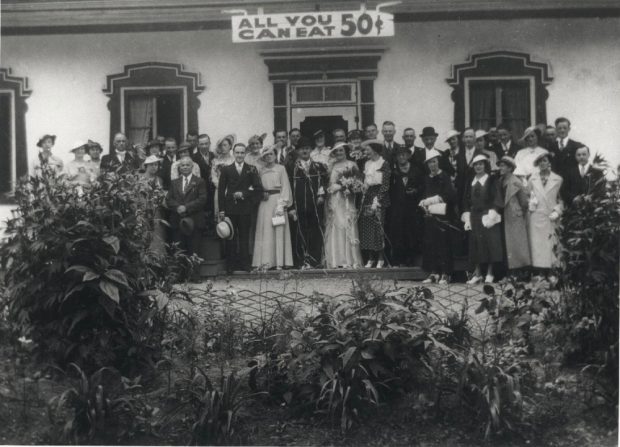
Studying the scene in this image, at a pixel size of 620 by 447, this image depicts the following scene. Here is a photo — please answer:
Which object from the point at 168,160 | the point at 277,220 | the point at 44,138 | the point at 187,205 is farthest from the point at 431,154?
the point at 44,138

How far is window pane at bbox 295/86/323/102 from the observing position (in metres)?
6.98

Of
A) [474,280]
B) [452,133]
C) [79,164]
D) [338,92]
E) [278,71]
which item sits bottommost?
[474,280]

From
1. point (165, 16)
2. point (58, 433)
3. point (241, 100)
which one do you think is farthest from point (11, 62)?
point (58, 433)

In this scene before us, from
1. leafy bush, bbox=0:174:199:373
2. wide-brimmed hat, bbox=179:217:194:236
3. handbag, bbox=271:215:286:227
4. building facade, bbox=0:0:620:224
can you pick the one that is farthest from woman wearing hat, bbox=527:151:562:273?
leafy bush, bbox=0:174:199:373

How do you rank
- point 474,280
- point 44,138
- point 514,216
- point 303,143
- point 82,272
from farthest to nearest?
point 303,143
point 514,216
point 474,280
point 44,138
point 82,272

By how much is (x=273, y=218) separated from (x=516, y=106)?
8.87 ft

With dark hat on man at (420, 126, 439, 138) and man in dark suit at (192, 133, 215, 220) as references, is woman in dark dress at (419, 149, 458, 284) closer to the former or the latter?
dark hat on man at (420, 126, 439, 138)

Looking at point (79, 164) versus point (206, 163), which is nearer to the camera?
point (79, 164)

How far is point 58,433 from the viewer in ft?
13.8

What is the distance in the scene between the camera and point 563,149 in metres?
6.37

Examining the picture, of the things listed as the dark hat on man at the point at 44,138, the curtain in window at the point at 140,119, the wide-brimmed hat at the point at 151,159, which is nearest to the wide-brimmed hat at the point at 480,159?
the wide-brimmed hat at the point at 151,159

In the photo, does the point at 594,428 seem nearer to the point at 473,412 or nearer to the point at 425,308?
the point at 473,412

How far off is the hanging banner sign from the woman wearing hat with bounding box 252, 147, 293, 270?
5.42 feet

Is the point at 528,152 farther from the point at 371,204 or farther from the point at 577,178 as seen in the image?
the point at 371,204
